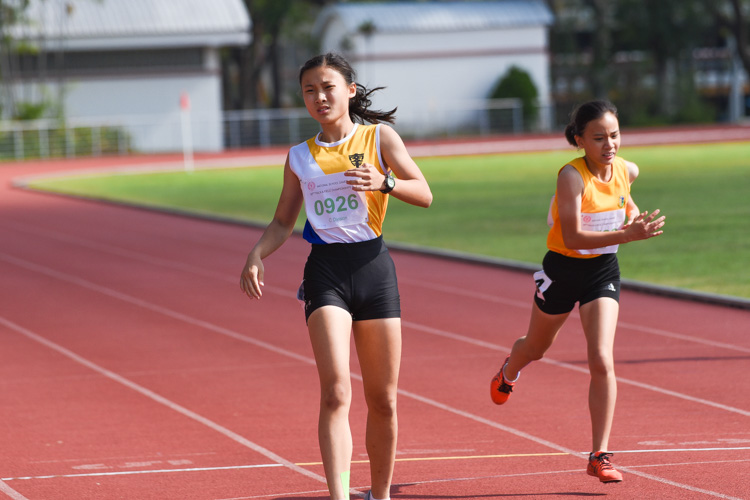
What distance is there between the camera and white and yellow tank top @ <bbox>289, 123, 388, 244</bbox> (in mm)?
4918

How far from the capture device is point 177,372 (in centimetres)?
889

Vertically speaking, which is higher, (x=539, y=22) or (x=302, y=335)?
(x=539, y=22)

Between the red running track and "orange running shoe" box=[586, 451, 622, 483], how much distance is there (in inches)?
3.3

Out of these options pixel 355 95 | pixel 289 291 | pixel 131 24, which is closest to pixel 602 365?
pixel 355 95

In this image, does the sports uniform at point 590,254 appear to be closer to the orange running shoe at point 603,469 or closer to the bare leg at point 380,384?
the orange running shoe at point 603,469

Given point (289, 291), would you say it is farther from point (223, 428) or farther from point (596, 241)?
point (596, 241)

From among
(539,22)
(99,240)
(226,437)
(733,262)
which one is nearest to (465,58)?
(539,22)

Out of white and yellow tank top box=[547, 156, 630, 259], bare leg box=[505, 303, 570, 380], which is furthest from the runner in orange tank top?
bare leg box=[505, 303, 570, 380]

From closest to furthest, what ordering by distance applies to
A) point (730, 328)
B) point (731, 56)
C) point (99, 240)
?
1. point (730, 328)
2. point (99, 240)
3. point (731, 56)

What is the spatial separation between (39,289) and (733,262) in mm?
7709

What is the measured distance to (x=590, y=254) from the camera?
5.84 m

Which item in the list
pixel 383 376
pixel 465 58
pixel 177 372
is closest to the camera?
pixel 383 376

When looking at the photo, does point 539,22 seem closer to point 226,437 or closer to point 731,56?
point 731,56

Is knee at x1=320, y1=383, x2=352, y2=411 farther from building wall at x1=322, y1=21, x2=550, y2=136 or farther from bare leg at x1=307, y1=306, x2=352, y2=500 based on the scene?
building wall at x1=322, y1=21, x2=550, y2=136
